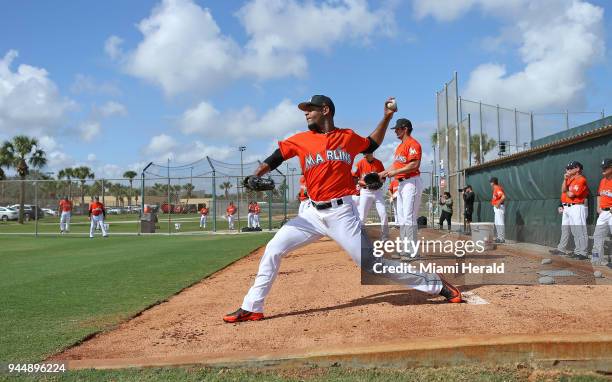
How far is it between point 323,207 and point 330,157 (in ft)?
1.45

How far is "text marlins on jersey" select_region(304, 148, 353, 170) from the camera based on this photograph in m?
4.54

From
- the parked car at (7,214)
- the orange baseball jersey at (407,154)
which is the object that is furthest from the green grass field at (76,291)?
the parked car at (7,214)

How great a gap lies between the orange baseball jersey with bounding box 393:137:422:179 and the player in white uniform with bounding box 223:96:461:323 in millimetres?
2501

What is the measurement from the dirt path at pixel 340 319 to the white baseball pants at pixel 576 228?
108 inches

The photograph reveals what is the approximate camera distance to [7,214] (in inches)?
1753

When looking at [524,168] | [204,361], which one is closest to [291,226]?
[204,361]

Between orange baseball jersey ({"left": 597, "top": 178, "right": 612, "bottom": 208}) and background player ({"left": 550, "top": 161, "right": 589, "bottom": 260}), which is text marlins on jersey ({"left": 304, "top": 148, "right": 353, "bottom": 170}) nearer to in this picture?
orange baseball jersey ({"left": 597, "top": 178, "right": 612, "bottom": 208})

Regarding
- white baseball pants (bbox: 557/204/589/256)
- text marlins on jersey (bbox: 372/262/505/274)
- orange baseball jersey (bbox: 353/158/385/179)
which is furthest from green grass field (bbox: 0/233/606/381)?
white baseball pants (bbox: 557/204/589/256)

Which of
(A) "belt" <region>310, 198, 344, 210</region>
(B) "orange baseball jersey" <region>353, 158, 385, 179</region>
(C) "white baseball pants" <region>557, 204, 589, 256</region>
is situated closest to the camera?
(A) "belt" <region>310, 198, 344, 210</region>

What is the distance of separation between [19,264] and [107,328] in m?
7.06

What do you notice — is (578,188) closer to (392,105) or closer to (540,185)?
(540,185)

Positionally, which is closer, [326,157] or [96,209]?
[326,157]

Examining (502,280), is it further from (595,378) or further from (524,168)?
(524,168)

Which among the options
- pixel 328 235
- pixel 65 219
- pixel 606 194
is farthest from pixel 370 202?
pixel 65 219
